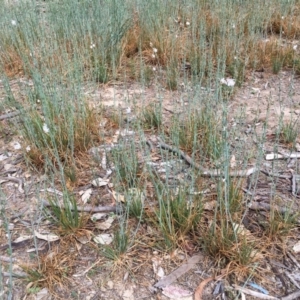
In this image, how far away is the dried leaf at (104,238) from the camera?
146 centimetres

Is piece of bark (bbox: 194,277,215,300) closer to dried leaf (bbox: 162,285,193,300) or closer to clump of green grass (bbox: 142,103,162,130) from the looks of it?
dried leaf (bbox: 162,285,193,300)

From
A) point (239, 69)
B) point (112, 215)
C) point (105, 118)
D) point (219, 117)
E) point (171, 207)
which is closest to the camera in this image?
point (171, 207)

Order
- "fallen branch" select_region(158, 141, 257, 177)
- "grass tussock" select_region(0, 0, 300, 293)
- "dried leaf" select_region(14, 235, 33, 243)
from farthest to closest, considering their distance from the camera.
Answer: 1. "fallen branch" select_region(158, 141, 257, 177)
2. "dried leaf" select_region(14, 235, 33, 243)
3. "grass tussock" select_region(0, 0, 300, 293)

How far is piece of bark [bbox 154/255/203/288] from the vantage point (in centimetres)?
132

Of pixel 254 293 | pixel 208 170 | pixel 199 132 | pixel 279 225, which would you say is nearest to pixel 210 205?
pixel 208 170

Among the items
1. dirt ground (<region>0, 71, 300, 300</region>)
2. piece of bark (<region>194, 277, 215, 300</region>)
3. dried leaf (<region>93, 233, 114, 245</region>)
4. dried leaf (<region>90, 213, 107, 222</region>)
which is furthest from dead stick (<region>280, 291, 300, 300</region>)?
dried leaf (<region>90, 213, 107, 222</region>)

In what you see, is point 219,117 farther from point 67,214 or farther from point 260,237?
point 67,214

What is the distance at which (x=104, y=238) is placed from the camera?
4.86 ft

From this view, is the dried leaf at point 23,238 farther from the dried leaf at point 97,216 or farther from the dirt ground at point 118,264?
the dried leaf at point 97,216

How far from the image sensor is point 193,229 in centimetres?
146

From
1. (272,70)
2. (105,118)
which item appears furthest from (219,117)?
(272,70)

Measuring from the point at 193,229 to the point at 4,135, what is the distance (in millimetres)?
1307

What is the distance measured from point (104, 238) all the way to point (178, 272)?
1.06ft

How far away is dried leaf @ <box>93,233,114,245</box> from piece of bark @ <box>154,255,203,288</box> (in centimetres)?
26
